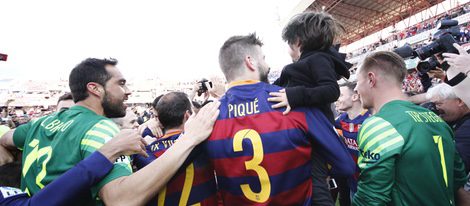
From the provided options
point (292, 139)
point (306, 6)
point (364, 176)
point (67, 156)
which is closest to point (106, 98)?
point (67, 156)

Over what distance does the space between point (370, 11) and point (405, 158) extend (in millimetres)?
29237

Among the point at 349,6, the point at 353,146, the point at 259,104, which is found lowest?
the point at 353,146

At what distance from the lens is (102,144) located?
5.44 feet

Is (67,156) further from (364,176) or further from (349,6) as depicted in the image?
(349,6)

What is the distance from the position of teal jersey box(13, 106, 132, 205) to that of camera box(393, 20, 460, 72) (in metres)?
2.53

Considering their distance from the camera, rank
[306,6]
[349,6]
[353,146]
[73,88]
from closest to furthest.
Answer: [73,88] → [353,146] → [306,6] → [349,6]

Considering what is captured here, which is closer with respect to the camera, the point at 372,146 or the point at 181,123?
the point at 372,146

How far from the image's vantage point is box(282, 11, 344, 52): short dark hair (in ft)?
6.47

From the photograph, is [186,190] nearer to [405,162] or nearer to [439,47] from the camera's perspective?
[405,162]

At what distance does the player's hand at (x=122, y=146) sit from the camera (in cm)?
148

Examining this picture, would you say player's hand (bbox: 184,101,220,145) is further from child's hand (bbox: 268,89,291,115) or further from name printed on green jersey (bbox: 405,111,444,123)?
name printed on green jersey (bbox: 405,111,444,123)

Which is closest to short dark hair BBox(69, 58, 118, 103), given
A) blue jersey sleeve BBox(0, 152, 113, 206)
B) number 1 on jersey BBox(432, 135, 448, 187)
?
blue jersey sleeve BBox(0, 152, 113, 206)

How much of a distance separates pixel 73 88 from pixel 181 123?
0.93 metres

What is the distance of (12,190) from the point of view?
141 centimetres
